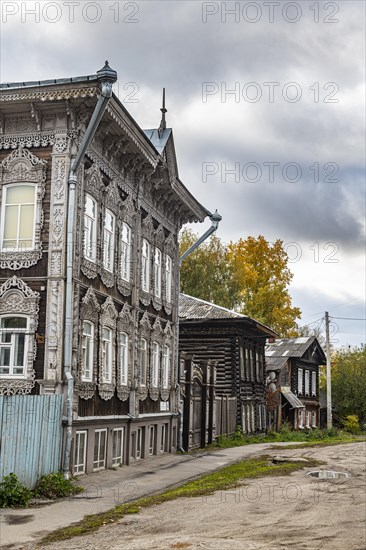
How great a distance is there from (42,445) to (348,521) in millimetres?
6705

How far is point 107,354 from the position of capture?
795 inches

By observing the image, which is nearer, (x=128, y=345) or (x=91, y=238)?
(x=91, y=238)

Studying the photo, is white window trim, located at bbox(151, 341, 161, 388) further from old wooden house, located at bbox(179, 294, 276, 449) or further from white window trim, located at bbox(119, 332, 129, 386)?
old wooden house, located at bbox(179, 294, 276, 449)

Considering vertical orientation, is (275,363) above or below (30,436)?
above

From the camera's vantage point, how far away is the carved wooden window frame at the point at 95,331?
17797 mm

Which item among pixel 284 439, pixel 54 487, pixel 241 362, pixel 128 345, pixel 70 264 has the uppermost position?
pixel 70 264

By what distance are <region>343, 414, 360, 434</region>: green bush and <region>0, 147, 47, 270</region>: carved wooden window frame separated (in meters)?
38.0

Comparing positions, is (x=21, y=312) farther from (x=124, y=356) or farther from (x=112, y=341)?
(x=124, y=356)

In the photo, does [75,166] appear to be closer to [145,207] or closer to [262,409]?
[145,207]

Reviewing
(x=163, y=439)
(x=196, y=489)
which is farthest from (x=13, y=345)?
(x=163, y=439)

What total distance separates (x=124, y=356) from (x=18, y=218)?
19.1 feet

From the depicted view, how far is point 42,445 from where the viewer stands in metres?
15.6

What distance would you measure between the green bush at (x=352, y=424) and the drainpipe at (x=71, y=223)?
3741cm

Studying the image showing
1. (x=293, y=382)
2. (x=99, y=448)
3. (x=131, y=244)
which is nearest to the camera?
(x=99, y=448)
